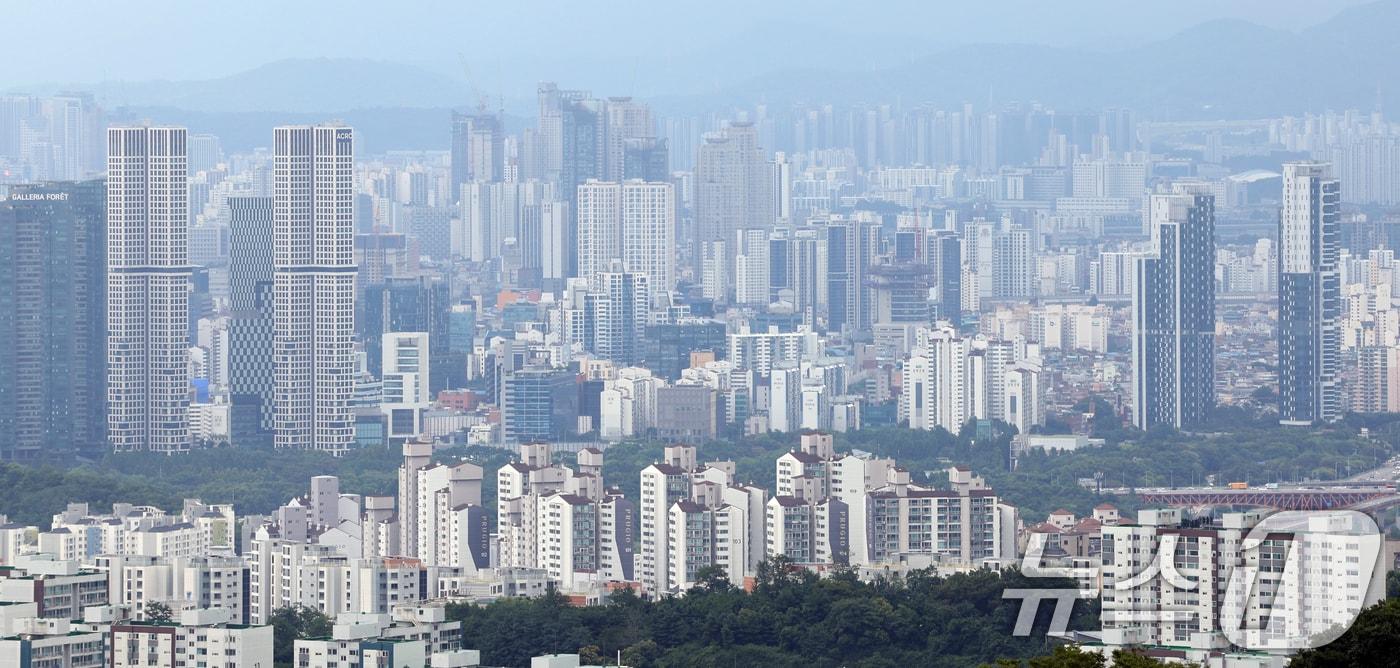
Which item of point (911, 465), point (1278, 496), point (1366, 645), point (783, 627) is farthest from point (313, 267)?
point (1366, 645)

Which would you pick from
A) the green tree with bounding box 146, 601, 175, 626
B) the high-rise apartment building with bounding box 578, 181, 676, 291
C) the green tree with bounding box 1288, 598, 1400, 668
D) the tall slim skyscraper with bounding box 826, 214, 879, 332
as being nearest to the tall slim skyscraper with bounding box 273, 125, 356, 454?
the tall slim skyscraper with bounding box 826, 214, 879, 332

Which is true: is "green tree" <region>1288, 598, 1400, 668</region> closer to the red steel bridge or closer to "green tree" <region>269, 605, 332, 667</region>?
"green tree" <region>269, 605, 332, 667</region>

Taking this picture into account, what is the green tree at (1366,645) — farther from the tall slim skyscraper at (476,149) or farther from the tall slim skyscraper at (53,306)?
the tall slim skyscraper at (476,149)

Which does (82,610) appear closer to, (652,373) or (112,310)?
(112,310)

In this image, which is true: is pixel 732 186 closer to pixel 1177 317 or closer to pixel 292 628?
pixel 1177 317

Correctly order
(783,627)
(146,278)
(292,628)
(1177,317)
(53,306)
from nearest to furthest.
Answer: (783,627), (292,628), (53,306), (146,278), (1177,317)

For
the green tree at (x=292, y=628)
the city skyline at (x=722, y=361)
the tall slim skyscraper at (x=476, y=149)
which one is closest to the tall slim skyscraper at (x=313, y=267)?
the city skyline at (x=722, y=361)
